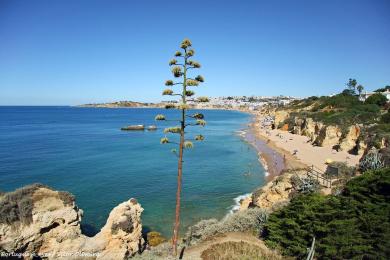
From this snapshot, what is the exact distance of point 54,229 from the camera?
16.0m

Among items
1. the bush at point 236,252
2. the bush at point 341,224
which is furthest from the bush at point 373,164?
the bush at point 236,252

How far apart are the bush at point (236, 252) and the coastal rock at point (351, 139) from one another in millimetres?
40395

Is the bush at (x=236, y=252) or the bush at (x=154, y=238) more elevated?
the bush at (x=236, y=252)

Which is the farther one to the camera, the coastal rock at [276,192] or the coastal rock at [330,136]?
the coastal rock at [330,136]

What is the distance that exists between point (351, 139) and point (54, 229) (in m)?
46.1

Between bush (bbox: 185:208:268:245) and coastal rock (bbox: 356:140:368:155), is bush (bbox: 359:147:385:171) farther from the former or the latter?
coastal rock (bbox: 356:140:368:155)

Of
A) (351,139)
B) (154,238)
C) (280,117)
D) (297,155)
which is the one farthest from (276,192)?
(280,117)

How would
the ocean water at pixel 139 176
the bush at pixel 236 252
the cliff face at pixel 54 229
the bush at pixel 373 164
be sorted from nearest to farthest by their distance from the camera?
1. the bush at pixel 236 252
2. the cliff face at pixel 54 229
3. the bush at pixel 373 164
4. the ocean water at pixel 139 176

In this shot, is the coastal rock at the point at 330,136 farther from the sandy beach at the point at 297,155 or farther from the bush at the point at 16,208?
the bush at the point at 16,208

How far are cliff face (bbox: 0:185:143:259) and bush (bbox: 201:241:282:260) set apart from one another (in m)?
5.46

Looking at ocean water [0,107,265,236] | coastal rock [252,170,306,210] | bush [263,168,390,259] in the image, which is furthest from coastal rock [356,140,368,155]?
bush [263,168,390,259]

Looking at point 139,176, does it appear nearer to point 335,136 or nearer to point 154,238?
point 154,238

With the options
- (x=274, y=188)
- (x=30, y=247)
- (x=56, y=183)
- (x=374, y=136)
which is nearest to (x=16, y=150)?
(x=56, y=183)

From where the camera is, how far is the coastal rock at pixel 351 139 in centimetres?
4838
